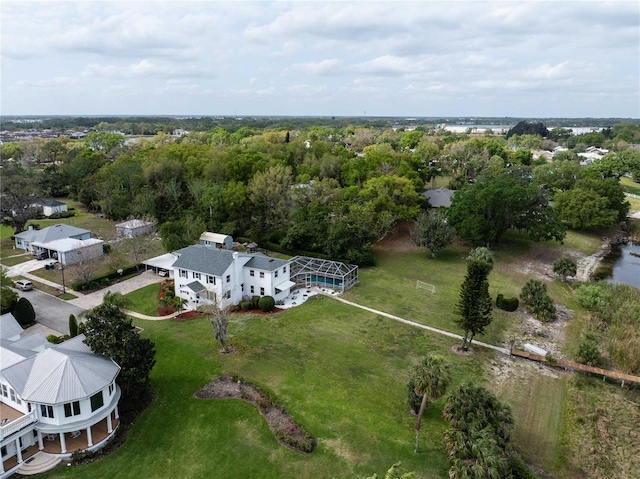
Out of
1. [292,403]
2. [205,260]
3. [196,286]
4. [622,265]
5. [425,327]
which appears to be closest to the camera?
[292,403]

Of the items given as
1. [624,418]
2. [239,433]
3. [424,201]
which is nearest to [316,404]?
[239,433]

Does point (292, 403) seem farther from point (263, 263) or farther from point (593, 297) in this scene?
point (593, 297)

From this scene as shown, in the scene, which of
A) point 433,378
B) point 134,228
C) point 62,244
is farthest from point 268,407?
point 134,228

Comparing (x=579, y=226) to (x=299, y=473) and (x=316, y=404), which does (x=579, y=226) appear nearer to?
(x=316, y=404)

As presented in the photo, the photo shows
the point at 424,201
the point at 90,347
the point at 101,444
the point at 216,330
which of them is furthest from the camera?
the point at 424,201

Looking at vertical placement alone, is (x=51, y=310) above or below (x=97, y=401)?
below

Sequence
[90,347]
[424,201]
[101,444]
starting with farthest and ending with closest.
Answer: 1. [424,201]
2. [90,347]
3. [101,444]
